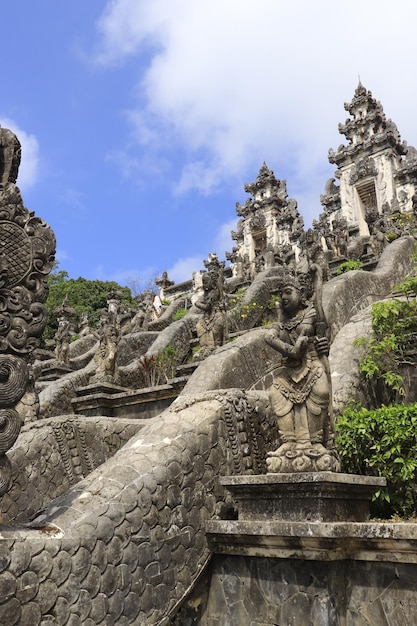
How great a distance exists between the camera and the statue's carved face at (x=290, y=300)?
591 cm

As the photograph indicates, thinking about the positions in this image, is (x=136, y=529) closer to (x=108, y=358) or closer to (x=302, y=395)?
(x=302, y=395)

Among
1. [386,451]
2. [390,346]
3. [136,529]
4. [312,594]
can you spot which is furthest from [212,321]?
[312,594]

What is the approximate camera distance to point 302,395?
541 centimetres

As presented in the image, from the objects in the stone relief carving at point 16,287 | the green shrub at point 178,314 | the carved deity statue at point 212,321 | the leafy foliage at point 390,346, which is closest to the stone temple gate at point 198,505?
the stone relief carving at point 16,287

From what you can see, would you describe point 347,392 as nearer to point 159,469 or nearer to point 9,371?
point 159,469

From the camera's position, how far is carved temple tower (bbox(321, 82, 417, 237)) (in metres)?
34.8

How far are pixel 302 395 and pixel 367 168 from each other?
33.8 m

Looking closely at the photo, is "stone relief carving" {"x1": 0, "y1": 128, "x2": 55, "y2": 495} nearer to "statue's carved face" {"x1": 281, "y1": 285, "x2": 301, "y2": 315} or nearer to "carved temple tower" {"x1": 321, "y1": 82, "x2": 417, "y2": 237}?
"statue's carved face" {"x1": 281, "y1": 285, "x2": 301, "y2": 315}

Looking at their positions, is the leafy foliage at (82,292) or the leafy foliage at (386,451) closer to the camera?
the leafy foliage at (386,451)

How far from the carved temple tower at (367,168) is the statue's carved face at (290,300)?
28.9m

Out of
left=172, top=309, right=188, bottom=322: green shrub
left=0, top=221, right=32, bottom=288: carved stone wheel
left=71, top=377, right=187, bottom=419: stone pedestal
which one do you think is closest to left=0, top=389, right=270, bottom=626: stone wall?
left=0, top=221, right=32, bottom=288: carved stone wheel

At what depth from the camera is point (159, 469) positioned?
515cm

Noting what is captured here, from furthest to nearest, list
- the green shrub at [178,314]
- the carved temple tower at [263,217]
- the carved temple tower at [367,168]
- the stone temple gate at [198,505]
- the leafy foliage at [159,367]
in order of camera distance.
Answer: the carved temple tower at [263,217] → the carved temple tower at [367,168] → the green shrub at [178,314] → the leafy foliage at [159,367] → the stone temple gate at [198,505]

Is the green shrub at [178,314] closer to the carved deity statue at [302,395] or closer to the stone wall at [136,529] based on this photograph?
the stone wall at [136,529]
